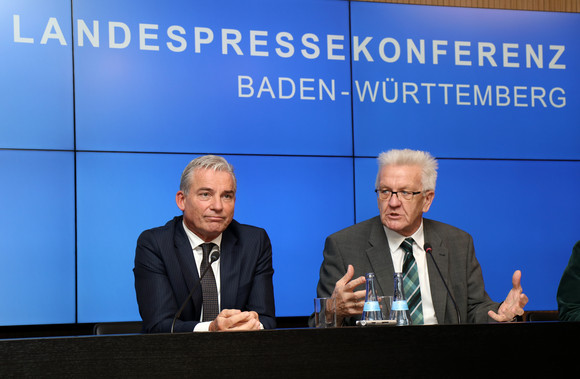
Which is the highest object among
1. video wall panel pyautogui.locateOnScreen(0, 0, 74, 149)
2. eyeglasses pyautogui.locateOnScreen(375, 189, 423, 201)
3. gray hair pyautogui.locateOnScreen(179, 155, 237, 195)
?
video wall panel pyautogui.locateOnScreen(0, 0, 74, 149)

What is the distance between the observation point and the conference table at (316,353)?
1.44m

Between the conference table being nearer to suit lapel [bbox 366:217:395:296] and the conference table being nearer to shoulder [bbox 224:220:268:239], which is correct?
Answer: suit lapel [bbox 366:217:395:296]

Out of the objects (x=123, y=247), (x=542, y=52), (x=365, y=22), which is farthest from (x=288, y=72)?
(x=542, y=52)

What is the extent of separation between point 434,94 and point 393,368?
291cm

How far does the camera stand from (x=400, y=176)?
2945mm

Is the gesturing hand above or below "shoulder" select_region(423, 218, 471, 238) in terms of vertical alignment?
below

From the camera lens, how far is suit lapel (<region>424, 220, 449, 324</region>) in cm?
279

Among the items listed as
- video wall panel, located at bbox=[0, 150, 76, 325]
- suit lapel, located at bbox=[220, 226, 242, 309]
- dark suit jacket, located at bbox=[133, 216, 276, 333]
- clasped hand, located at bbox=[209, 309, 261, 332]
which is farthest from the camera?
video wall panel, located at bbox=[0, 150, 76, 325]

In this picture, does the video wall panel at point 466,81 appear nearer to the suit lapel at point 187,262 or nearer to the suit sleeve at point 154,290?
the suit lapel at point 187,262

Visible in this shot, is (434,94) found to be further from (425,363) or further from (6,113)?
(425,363)

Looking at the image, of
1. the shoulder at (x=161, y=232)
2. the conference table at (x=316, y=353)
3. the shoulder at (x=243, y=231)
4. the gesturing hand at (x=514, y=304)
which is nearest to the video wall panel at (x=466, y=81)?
the shoulder at (x=243, y=231)

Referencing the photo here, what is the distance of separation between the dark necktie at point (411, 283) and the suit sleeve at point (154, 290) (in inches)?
35.6

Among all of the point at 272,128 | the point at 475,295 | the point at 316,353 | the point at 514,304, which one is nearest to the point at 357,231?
the point at 475,295

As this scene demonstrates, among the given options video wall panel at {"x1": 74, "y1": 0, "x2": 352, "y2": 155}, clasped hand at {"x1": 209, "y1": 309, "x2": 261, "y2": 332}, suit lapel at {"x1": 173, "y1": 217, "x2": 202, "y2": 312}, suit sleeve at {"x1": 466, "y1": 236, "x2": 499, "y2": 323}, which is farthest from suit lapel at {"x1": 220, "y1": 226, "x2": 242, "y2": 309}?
video wall panel at {"x1": 74, "y1": 0, "x2": 352, "y2": 155}
